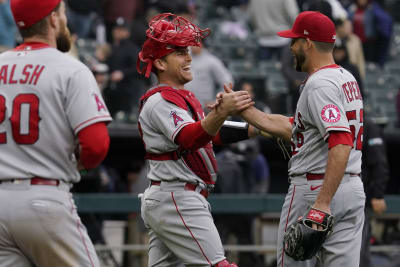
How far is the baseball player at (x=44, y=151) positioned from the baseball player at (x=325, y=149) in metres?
1.39

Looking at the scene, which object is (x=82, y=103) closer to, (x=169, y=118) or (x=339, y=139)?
(x=169, y=118)

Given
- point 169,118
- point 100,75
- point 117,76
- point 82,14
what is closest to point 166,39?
point 169,118

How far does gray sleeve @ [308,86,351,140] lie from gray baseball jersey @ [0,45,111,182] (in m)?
1.36

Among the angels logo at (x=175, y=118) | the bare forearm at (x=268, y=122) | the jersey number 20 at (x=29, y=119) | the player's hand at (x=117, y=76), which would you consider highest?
the jersey number 20 at (x=29, y=119)

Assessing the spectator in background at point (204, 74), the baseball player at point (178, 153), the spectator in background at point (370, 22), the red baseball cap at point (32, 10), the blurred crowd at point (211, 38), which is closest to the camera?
the red baseball cap at point (32, 10)

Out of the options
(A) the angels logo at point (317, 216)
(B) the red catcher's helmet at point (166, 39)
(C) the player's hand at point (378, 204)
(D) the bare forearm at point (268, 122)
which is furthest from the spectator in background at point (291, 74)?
(A) the angels logo at point (317, 216)

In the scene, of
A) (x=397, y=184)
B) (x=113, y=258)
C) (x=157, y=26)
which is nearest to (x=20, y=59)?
(x=157, y=26)

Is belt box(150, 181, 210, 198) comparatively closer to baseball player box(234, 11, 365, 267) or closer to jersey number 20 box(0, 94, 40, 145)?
baseball player box(234, 11, 365, 267)

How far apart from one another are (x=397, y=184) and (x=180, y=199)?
7.56 m

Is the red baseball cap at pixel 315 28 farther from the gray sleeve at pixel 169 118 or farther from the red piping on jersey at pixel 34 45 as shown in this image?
the red piping on jersey at pixel 34 45

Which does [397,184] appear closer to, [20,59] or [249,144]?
[249,144]

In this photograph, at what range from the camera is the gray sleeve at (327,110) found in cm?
520

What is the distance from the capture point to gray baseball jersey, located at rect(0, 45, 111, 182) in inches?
174

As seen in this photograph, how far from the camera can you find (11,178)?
444cm
